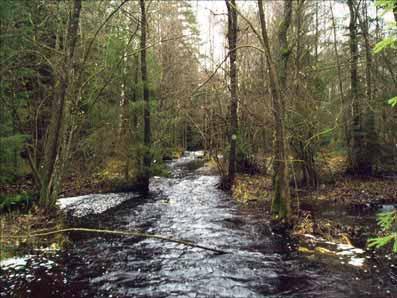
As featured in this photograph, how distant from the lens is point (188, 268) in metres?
7.26

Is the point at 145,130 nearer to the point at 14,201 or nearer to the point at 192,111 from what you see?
the point at 192,111

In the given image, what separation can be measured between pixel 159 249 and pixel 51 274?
256 centimetres

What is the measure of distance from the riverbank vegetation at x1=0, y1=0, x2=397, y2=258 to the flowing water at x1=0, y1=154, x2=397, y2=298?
1770 millimetres

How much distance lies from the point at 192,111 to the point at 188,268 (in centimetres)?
1478

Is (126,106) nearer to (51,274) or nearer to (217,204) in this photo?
(217,204)

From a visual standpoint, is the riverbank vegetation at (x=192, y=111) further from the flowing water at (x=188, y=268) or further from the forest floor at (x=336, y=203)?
the flowing water at (x=188, y=268)

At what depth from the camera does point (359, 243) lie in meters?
8.64

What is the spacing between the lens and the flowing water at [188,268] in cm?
618

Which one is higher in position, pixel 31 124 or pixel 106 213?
pixel 31 124

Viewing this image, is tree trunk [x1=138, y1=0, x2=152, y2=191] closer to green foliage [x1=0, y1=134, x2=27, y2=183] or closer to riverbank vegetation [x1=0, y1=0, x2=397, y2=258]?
riverbank vegetation [x1=0, y1=0, x2=397, y2=258]

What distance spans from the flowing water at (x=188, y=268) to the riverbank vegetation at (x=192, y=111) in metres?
1.77

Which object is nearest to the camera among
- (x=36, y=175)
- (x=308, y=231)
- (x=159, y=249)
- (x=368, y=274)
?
(x=368, y=274)

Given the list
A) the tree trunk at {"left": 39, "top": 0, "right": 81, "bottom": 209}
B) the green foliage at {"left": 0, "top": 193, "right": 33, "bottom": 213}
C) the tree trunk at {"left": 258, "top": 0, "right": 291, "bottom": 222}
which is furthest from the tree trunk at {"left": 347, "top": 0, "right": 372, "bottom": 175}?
the green foliage at {"left": 0, "top": 193, "right": 33, "bottom": 213}

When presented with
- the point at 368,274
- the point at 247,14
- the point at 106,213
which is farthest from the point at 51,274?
the point at 247,14
